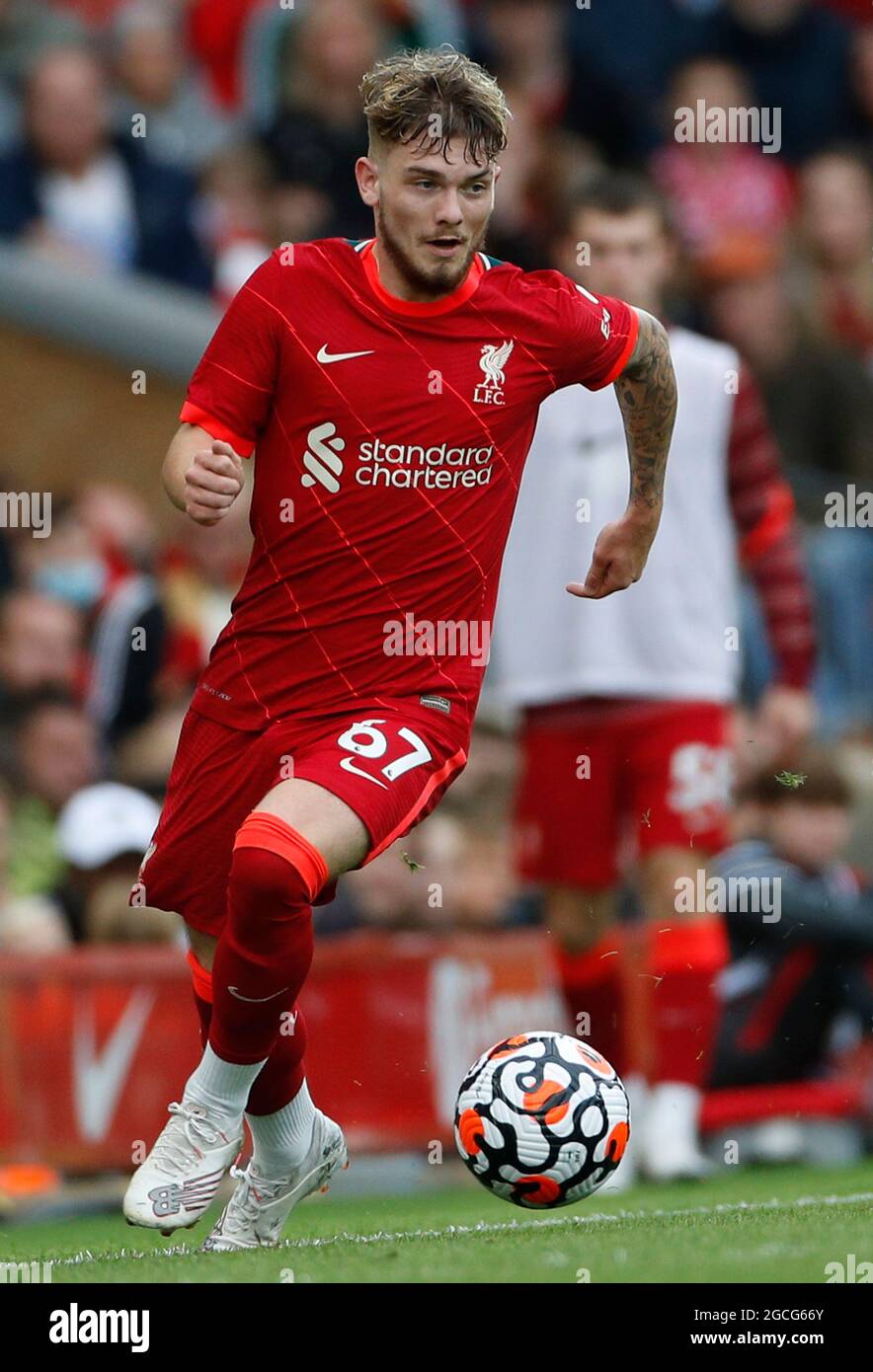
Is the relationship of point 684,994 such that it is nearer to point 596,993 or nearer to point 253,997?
point 596,993

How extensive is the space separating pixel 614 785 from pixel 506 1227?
2.39 metres

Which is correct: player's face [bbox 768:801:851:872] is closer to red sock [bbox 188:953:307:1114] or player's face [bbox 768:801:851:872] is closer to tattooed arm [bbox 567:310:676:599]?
tattooed arm [bbox 567:310:676:599]

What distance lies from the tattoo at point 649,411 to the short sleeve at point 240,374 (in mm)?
Result: 951

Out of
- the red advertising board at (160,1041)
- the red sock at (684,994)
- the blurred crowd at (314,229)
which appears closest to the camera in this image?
the red sock at (684,994)

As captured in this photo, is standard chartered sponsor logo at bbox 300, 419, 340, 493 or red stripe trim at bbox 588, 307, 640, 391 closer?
standard chartered sponsor logo at bbox 300, 419, 340, 493

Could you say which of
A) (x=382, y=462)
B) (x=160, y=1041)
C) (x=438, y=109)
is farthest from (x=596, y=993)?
(x=438, y=109)

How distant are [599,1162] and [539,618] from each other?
2963mm

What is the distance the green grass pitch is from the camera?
4.81m

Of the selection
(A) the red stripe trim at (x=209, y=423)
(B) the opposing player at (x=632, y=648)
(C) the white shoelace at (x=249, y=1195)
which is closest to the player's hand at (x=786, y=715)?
(B) the opposing player at (x=632, y=648)

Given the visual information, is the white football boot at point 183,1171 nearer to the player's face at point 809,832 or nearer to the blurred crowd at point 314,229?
the blurred crowd at point 314,229

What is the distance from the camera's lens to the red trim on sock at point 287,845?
510cm

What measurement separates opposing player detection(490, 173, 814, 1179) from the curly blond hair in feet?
8.45

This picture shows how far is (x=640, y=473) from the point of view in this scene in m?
6.08

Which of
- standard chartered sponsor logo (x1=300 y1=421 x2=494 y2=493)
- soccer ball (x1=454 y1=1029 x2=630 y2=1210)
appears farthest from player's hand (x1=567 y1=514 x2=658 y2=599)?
soccer ball (x1=454 y1=1029 x2=630 y2=1210)
